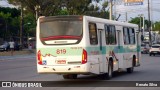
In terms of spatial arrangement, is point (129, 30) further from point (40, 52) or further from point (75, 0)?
point (75, 0)

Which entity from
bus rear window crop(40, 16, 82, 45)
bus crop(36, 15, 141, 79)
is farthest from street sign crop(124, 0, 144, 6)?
bus rear window crop(40, 16, 82, 45)

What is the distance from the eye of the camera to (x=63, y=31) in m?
18.5

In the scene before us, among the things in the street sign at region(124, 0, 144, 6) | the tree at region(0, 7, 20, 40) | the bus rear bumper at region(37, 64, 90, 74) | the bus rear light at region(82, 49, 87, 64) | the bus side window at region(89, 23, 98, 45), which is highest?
the street sign at region(124, 0, 144, 6)

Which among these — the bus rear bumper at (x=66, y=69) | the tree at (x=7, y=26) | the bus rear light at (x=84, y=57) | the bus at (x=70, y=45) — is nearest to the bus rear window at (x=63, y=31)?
the bus at (x=70, y=45)

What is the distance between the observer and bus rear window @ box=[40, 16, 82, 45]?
18.4m

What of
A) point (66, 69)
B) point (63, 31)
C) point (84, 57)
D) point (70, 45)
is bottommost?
point (66, 69)

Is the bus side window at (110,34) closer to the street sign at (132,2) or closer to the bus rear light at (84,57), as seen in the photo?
the bus rear light at (84,57)

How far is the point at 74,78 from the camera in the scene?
70.1 feet

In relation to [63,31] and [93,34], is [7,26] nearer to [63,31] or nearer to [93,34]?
[93,34]

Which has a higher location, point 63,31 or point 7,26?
point 7,26

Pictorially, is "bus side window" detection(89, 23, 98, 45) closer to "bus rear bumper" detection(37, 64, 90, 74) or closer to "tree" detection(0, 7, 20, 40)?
"bus rear bumper" detection(37, 64, 90, 74)

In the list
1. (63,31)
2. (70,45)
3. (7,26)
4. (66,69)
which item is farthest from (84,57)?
(7,26)

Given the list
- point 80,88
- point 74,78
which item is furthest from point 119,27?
point 80,88

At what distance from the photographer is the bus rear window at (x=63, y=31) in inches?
724
